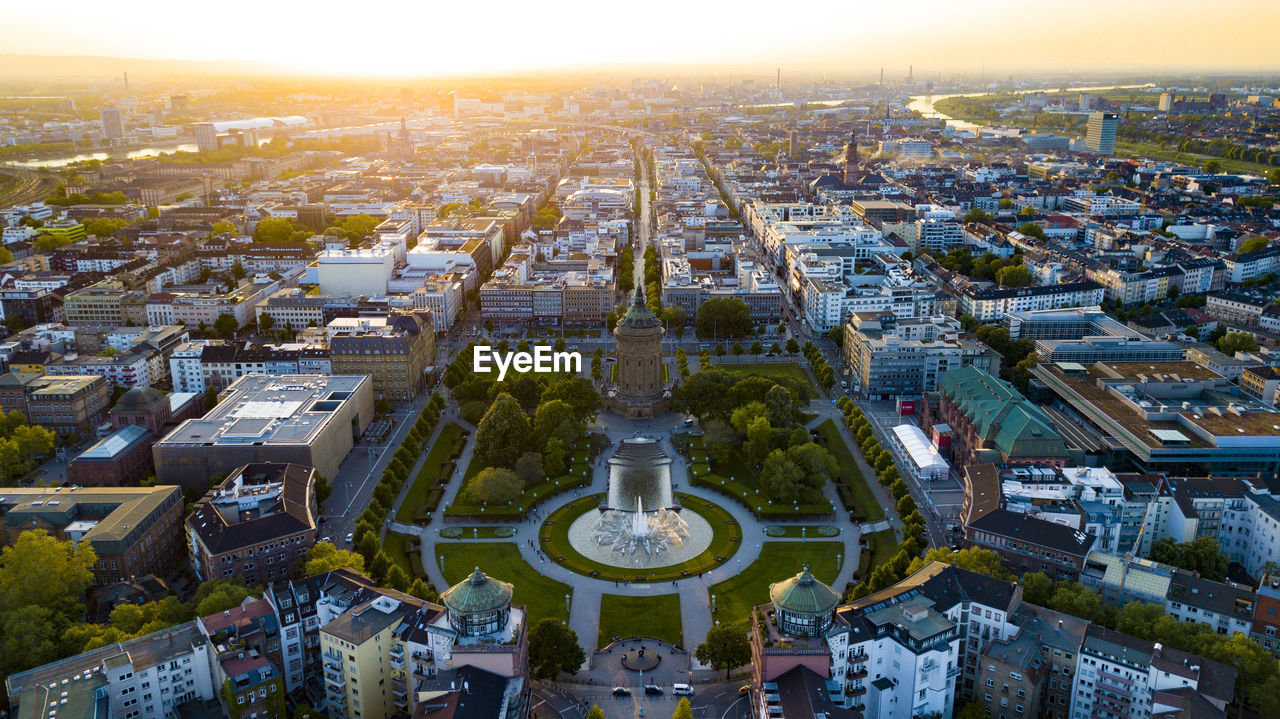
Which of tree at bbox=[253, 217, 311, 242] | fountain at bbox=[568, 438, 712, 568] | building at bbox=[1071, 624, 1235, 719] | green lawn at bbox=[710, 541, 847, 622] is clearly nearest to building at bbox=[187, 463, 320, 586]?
fountain at bbox=[568, 438, 712, 568]

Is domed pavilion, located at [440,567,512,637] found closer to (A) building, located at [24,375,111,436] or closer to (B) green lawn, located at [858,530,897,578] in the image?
(B) green lawn, located at [858,530,897,578]

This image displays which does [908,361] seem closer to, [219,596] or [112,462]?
[219,596]

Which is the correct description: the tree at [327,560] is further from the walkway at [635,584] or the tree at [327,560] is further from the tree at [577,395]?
the tree at [577,395]

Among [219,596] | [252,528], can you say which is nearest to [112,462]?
[252,528]

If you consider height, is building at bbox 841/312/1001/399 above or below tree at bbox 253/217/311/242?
below

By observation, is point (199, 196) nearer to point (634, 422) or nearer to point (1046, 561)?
point (634, 422)

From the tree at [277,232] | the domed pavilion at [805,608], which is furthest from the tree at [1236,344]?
the tree at [277,232]

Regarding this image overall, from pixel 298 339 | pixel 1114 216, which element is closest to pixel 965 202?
pixel 1114 216
